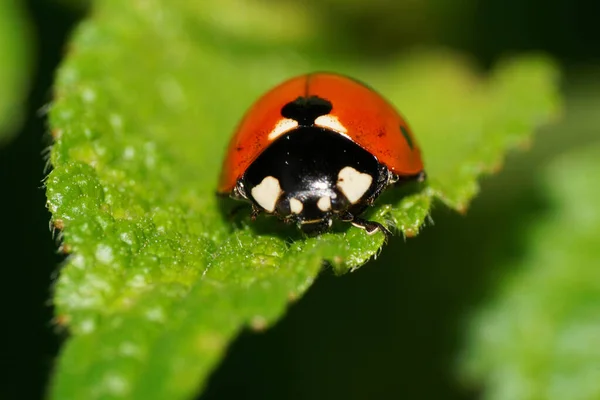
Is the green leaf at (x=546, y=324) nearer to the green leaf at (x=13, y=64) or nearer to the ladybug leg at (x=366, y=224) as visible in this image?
the ladybug leg at (x=366, y=224)

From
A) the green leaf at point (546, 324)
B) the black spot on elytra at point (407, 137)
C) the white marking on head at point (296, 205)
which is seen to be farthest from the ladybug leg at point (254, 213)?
the green leaf at point (546, 324)

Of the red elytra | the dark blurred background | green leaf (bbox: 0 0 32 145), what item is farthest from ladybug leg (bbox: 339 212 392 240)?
green leaf (bbox: 0 0 32 145)

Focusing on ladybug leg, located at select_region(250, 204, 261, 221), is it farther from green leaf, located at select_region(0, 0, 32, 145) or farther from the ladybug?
green leaf, located at select_region(0, 0, 32, 145)

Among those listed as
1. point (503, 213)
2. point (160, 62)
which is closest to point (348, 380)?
point (503, 213)

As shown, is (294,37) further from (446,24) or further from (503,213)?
(503,213)

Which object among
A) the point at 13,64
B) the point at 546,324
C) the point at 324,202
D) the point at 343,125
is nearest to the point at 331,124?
the point at 343,125

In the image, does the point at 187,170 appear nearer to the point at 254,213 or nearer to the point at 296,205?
the point at 254,213
